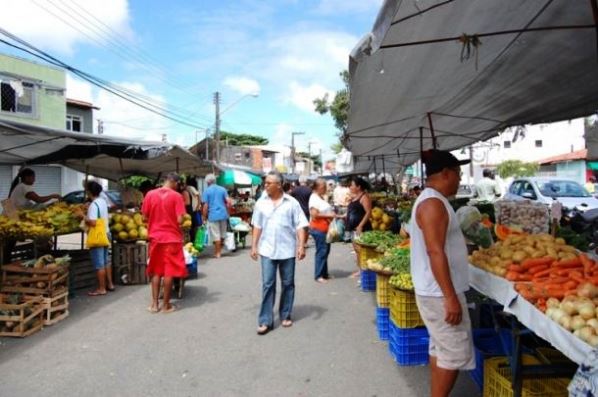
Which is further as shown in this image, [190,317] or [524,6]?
[190,317]

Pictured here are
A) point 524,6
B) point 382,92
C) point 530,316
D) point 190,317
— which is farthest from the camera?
point 190,317

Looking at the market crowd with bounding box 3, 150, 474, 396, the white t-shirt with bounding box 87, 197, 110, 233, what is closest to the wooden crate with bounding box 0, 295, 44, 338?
the market crowd with bounding box 3, 150, 474, 396

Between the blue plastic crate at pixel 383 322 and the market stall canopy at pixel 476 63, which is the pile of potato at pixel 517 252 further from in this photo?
the market stall canopy at pixel 476 63

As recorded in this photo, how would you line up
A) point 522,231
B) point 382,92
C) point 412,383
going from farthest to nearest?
point 382,92
point 522,231
point 412,383

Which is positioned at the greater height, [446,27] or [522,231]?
[446,27]

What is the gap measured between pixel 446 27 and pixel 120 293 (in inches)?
273

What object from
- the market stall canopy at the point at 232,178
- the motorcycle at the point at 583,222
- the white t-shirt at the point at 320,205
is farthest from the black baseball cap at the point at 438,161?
the market stall canopy at the point at 232,178

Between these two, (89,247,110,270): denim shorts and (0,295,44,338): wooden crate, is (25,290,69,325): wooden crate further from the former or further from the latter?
(89,247,110,270): denim shorts

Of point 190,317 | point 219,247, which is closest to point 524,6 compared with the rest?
point 190,317

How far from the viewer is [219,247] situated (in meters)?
12.3

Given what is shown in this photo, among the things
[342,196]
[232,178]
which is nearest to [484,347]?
[342,196]

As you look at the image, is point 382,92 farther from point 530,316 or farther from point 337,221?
point 337,221

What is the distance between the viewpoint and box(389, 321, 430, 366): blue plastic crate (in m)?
4.90

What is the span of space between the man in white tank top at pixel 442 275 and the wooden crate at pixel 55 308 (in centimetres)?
534
